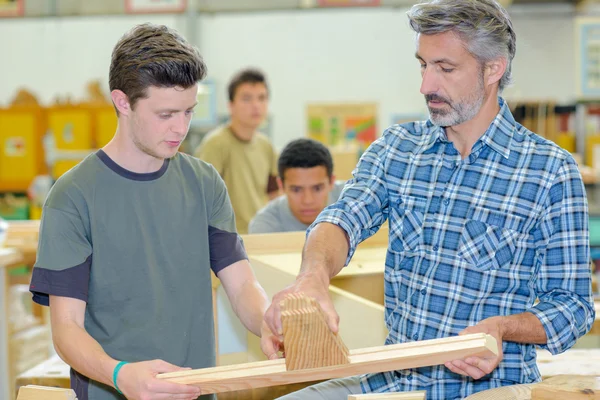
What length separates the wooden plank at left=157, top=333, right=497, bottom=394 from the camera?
129 cm

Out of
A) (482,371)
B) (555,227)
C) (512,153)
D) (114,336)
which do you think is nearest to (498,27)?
(512,153)

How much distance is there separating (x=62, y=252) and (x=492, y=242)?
3.02ft

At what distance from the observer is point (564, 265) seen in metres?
1.66

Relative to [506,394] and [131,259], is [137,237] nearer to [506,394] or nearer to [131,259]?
[131,259]

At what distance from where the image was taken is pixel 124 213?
171 centimetres

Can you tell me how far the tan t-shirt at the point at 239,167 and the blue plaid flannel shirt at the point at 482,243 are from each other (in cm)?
263

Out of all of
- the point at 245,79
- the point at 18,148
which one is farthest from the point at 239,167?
the point at 18,148

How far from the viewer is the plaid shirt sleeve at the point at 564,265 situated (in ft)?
5.36

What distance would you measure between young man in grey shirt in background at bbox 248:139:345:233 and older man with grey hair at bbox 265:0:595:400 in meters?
1.36

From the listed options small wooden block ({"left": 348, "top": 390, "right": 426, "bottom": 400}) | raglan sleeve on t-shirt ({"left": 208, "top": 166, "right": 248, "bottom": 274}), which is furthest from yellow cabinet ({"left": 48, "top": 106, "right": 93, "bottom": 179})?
small wooden block ({"left": 348, "top": 390, "right": 426, "bottom": 400})

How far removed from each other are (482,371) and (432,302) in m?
0.31

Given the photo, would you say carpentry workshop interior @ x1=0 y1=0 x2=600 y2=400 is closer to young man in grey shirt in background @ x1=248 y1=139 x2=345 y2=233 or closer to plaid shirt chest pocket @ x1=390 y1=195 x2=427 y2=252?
plaid shirt chest pocket @ x1=390 y1=195 x2=427 y2=252

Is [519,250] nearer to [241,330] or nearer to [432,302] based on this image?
[432,302]

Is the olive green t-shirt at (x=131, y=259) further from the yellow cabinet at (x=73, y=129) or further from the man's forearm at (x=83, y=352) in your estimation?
the yellow cabinet at (x=73, y=129)
